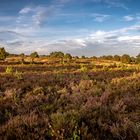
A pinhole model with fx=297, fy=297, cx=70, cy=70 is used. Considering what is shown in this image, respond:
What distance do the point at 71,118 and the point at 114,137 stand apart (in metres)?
1.43

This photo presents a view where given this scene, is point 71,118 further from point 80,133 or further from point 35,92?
point 35,92

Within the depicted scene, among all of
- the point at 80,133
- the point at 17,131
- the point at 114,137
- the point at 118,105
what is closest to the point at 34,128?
the point at 17,131

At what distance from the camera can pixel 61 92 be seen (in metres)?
13.3

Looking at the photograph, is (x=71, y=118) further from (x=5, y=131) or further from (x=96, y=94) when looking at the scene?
(x=96, y=94)

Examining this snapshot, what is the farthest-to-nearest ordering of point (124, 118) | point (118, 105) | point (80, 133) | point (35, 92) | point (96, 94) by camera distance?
point (35, 92) < point (96, 94) < point (118, 105) < point (124, 118) < point (80, 133)

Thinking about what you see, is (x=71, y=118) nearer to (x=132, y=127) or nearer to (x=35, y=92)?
(x=132, y=127)

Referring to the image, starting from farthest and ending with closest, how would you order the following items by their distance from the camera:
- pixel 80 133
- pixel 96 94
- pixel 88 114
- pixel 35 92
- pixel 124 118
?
pixel 35 92 < pixel 96 94 < pixel 88 114 < pixel 124 118 < pixel 80 133

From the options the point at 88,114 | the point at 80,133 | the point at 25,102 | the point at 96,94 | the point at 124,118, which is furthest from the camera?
the point at 96,94

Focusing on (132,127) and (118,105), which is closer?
(132,127)

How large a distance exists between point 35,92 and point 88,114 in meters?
4.99

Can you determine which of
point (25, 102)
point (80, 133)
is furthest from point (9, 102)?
point (80, 133)

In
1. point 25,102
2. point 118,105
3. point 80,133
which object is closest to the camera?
point 80,133

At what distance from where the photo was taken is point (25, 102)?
11.1 m

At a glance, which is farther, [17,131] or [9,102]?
[9,102]
